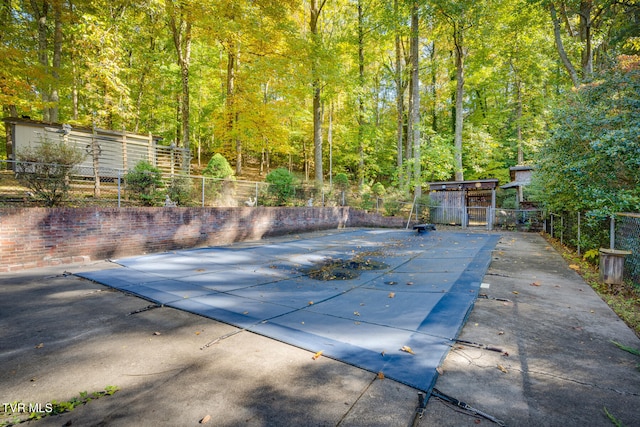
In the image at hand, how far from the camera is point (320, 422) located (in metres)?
1.87

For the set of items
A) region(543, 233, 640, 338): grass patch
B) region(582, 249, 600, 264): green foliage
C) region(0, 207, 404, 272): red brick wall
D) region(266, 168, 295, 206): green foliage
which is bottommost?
region(543, 233, 640, 338): grass patch

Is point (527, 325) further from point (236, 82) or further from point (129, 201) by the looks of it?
point (236, 82)

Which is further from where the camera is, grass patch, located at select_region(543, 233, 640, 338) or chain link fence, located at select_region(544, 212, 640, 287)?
chain link fence, located at select_region(544, 212, 640, 287)

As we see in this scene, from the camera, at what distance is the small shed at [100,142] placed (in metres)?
11.8

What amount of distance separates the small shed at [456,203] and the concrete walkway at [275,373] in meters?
14.9

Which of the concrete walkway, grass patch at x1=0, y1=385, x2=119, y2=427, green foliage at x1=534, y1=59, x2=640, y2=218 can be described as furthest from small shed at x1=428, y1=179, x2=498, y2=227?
grass patch at x1=0, y1=385, x2=119, y2=427

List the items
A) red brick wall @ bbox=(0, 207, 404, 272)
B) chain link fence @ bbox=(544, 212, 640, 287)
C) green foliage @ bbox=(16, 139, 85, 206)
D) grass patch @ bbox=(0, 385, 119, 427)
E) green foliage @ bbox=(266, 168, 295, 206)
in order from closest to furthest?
grass patch @ bbox=(0, 385, 119, 427)
chain link fence @ bbox=(544, 212, 640, 287)
red brick wall @ bbox=(0, 207, 404, 272)
green foliage @ bbox=(16, 139, 85, 206)
green foliage @ bbox=(266, 168, 295, 206)

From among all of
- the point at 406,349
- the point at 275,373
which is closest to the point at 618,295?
the point at 406,349

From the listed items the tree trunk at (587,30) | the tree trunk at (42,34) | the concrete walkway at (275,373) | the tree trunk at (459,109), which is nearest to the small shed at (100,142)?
the tree trunk at (42,34)

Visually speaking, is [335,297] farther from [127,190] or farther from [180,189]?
[127,190]

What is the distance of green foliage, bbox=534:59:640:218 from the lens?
4730mm

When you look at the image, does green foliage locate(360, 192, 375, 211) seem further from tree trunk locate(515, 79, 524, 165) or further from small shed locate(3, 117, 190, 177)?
tree trunk locate(515, 79, 524, 165)

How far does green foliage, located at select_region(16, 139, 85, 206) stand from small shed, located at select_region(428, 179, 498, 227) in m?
17.2

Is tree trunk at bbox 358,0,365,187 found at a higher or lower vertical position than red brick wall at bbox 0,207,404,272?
higher
